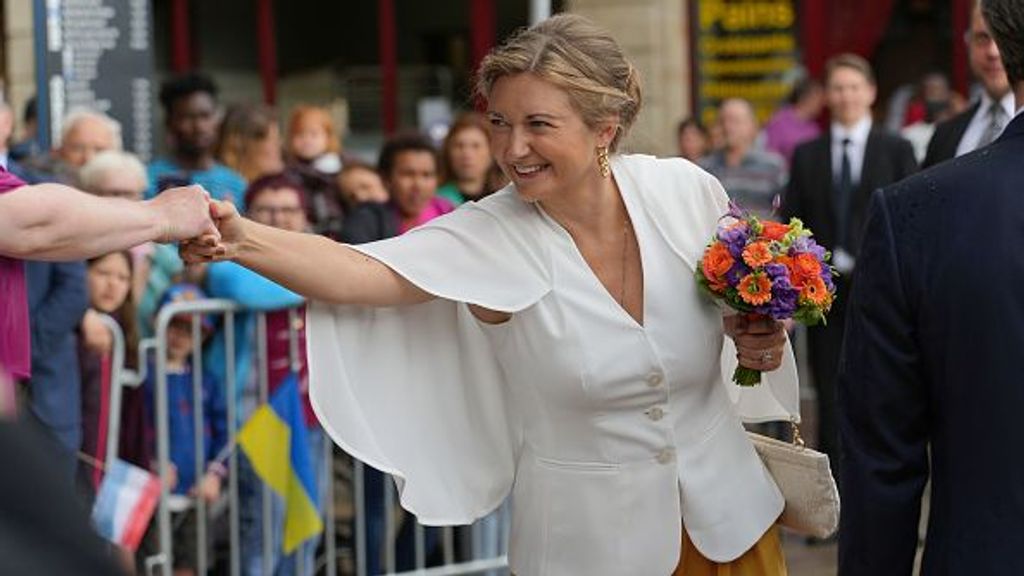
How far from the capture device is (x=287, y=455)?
20.7 ft

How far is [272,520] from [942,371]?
3754 mm

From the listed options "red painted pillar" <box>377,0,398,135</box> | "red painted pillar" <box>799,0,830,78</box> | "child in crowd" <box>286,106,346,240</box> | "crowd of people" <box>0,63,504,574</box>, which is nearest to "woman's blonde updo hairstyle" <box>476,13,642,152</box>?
"crowd of people" <box>0,63,504,574</box>

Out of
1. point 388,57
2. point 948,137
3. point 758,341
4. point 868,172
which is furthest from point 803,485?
point 388,57

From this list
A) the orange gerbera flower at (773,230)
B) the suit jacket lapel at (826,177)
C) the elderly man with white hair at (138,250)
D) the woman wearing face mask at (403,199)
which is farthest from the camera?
the suit jacket lapel at (826,177)

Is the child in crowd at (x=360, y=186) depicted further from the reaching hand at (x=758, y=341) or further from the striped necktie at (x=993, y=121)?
the reaching hand at (x=758, y=341)

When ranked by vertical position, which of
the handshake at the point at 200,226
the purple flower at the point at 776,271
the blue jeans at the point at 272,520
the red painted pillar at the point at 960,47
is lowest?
the blue jeans at the point at 272,520

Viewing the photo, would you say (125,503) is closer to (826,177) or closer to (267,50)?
(826,177)

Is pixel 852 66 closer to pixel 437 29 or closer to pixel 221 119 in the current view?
pixel 221 119

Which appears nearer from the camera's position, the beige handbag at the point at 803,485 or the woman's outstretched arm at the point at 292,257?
the woman's outstretched arm at the point at 292,257

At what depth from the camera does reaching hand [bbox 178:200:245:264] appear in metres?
3.57

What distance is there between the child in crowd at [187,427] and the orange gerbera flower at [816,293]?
10.1 ft

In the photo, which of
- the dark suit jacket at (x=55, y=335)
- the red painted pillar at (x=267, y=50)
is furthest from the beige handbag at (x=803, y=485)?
the red painted pillar at (x=267, y=50)

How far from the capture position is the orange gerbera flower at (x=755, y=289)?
3.62 metres

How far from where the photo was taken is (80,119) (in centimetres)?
816
